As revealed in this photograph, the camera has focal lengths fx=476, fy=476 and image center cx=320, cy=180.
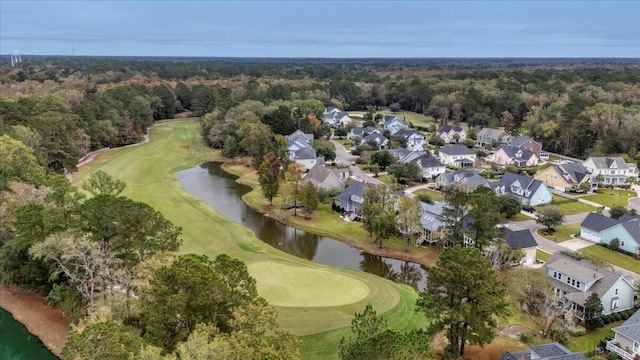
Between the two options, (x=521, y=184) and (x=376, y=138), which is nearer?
(x=521, y=184)

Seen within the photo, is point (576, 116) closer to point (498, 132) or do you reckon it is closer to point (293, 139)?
point (498, 132)

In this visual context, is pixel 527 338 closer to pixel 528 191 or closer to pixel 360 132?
pixel 528 191

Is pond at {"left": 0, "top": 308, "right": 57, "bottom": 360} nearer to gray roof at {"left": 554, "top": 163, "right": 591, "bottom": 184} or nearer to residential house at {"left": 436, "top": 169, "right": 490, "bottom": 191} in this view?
residential house at {"left": 436, "top": 169, "right": 490, "bottom": 191}

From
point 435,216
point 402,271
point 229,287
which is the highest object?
point 229,287

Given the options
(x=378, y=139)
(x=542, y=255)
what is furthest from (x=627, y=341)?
(x=378, y=139)

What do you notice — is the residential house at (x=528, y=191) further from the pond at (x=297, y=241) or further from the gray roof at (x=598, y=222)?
the pond at (x=297, y=241)

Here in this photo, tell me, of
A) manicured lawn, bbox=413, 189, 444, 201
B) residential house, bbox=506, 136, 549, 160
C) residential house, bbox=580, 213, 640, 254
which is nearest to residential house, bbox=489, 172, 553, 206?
manicured lawn, bbox=413, 189, 444, 201

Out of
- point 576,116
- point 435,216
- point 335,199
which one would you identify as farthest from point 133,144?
point 576,116
